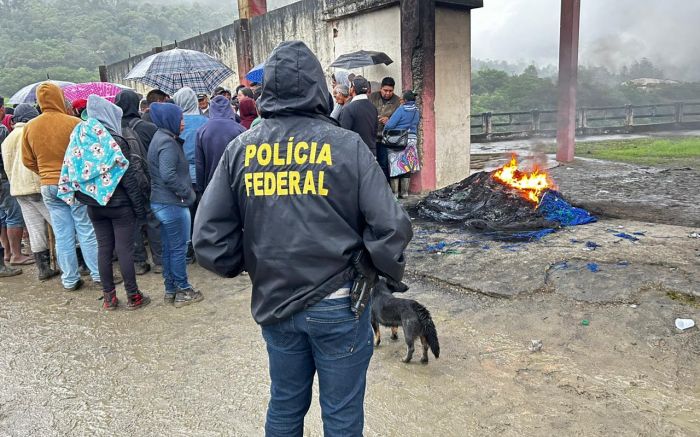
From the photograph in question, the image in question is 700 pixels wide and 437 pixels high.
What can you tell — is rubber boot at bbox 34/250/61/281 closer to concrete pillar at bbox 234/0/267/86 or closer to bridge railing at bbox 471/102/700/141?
concrete pillar at bbox 234/0/267/86

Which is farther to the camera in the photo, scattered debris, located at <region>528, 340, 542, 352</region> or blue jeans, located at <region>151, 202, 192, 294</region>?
blue jeans, located at <region>151, 202, 192, 294</region>

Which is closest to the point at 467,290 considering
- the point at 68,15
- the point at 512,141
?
the point at 512,141

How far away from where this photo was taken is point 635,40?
29984 millimetres

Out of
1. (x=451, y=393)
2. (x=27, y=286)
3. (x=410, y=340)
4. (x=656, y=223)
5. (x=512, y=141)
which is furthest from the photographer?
(x=512, y=141)

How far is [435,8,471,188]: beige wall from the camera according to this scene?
8992 mm

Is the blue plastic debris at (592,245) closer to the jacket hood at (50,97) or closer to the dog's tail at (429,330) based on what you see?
the dog's tail at (429,330)

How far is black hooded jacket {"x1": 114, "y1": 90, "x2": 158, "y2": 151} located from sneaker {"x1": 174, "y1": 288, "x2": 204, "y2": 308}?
5.74 ft

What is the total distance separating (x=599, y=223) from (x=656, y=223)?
691 mm

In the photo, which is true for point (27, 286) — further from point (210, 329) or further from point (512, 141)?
point (512, 141)

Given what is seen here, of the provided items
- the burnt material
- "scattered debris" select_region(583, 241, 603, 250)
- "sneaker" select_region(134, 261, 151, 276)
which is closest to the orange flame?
the burnt material

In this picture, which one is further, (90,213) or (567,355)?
(90,213)

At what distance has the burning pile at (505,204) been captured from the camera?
6.51 m

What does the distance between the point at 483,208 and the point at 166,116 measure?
4.42 m

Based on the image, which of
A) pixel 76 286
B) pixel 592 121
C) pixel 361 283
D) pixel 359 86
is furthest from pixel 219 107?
pixel 592 121
